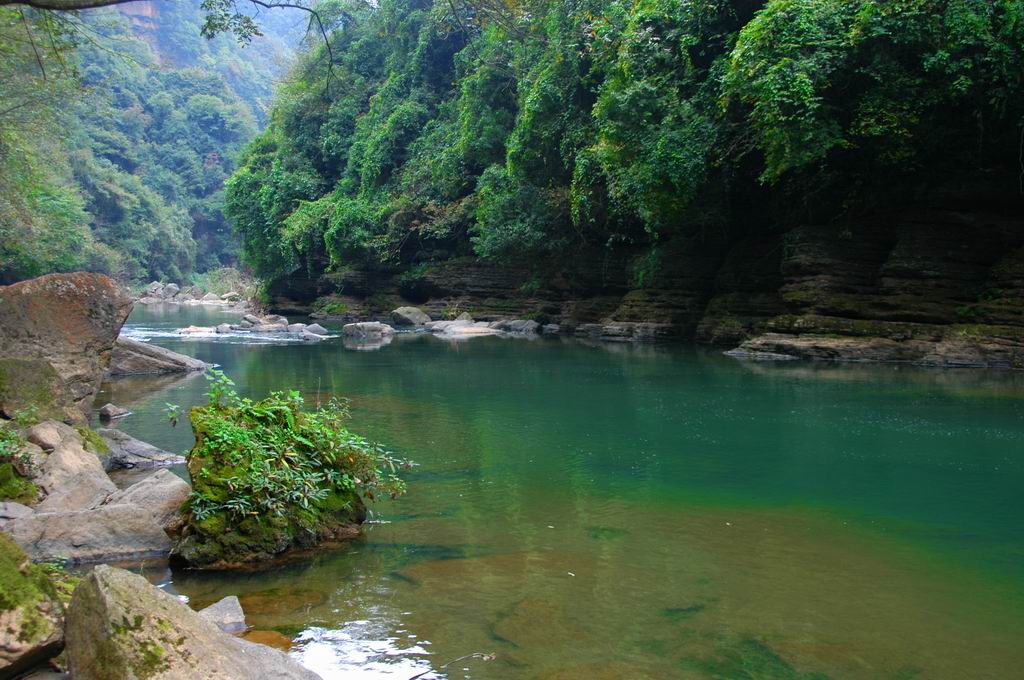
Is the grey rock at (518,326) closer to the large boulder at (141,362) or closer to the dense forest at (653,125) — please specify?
the dense forest at (653,125)

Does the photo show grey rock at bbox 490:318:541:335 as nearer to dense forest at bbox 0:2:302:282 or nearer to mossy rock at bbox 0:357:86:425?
dense forest at bbox 0:2:302:282

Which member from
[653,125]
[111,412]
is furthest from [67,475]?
[653,125]

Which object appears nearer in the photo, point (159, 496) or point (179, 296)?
point (159, 496)

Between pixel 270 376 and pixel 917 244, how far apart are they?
12.8 m

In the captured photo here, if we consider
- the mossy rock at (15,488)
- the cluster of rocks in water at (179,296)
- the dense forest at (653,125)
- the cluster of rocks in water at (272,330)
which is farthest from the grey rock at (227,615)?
the cluster of rocks in water at (179,296)

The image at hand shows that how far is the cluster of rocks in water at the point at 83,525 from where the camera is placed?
2.85m

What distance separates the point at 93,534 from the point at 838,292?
15.3 metres

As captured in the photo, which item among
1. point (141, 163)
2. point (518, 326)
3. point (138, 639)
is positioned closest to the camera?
point (138, 639)

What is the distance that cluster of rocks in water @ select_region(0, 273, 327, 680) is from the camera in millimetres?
2848

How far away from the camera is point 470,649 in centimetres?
392

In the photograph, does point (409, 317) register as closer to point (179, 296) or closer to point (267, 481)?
point (267, 481)

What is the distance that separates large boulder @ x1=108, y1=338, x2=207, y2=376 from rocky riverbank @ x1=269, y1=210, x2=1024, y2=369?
11.7 m

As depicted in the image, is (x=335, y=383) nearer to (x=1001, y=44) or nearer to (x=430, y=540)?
(x=430, y=540)

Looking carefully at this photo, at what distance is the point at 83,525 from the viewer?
5316 millimetres
